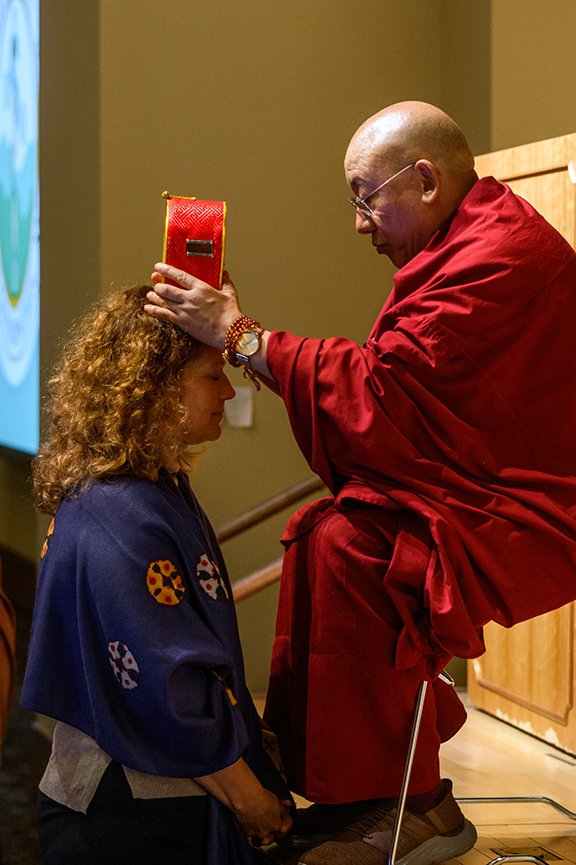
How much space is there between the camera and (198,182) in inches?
161

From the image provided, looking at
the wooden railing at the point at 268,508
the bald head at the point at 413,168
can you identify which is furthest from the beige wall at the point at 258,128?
the bald head at the point at 413,168

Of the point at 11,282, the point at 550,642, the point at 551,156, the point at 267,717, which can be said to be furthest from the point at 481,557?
the point at 11,282

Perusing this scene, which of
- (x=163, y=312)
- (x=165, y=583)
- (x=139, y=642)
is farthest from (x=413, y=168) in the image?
(x=139, y=642)

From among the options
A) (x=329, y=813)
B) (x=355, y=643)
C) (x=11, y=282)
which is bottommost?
A: (x=329, y=813)

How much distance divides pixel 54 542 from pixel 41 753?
6.49 feet

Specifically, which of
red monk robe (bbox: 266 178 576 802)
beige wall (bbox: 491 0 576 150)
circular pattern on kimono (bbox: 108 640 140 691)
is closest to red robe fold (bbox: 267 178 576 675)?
red monk robe (bbox: 266 178 576 802)

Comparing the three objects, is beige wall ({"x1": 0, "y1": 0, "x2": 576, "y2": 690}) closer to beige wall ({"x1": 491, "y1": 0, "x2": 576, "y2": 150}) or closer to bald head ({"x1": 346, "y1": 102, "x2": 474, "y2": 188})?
beige wall ({"x1": 491, "y1": 0, "x2": 576, "y2": 150})

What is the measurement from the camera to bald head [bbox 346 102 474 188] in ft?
8.21

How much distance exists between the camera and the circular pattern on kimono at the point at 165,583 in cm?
205

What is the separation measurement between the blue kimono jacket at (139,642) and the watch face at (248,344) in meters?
0.34

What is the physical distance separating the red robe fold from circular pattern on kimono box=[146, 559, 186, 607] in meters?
0.43

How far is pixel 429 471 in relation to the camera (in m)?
2.32

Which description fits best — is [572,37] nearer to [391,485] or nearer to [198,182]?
[198,182]

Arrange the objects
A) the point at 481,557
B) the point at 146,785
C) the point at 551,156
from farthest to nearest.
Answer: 1. the point at 551,156
2. the point at 481,557
3. the point at 146,785
